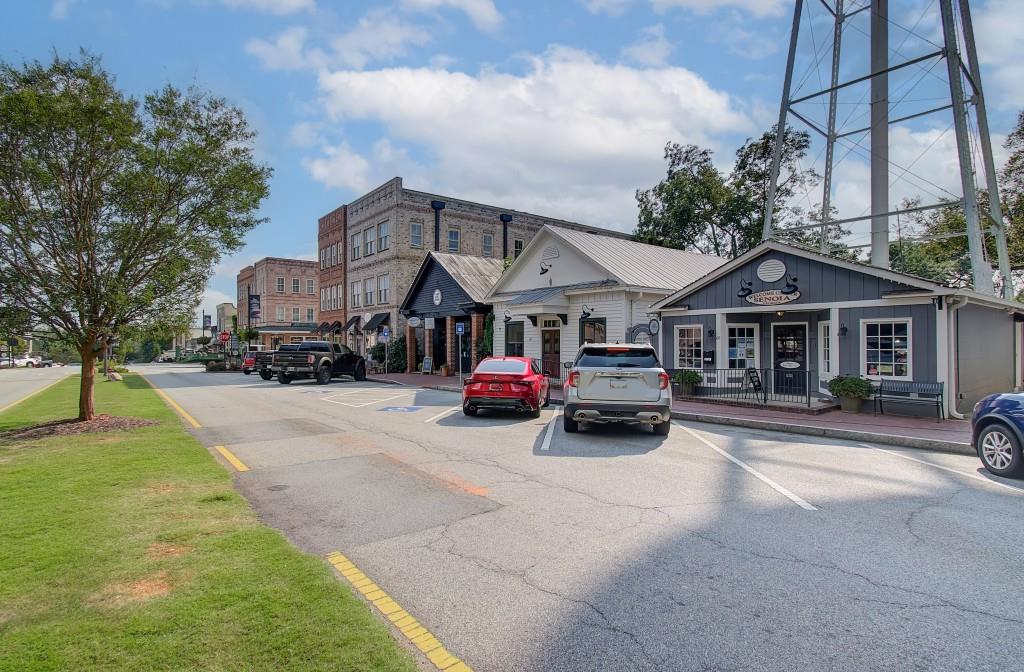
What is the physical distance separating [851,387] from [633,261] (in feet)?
36.0

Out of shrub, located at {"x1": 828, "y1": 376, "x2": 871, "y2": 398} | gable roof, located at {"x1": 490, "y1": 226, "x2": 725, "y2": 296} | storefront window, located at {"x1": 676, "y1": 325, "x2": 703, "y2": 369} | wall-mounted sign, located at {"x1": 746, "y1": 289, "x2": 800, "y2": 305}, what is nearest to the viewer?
shrub, located at {"x1": 828, "y1": 376, "x2": 871, "y2": 398}


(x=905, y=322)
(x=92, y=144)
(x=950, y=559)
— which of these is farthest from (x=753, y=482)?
(x=92, y=144)

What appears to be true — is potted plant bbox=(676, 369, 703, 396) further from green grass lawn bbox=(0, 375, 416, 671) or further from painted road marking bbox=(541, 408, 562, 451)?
green grass lawn bbox=(0, 375, 416, 671)

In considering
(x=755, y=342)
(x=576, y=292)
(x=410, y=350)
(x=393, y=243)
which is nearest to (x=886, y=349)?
(x=755, y=342)

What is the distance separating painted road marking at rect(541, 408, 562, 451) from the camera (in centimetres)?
998

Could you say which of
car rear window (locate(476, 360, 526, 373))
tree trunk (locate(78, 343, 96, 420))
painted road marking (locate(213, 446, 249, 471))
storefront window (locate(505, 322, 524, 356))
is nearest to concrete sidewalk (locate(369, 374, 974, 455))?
car rear window (locate(476, 360, 526, 373))

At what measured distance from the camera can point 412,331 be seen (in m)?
34.1

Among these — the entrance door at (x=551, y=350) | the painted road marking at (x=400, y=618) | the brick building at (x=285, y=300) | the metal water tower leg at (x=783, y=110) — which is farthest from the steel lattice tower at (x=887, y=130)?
the brick building at (x=285, y=300)

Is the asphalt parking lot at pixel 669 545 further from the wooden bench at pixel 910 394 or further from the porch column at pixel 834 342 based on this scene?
the porch column at pixel 834 342

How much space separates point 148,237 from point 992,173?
2319cm

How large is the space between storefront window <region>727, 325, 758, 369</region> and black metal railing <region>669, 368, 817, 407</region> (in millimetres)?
606

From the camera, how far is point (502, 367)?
46.4ft

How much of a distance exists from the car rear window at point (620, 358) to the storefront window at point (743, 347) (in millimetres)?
8354

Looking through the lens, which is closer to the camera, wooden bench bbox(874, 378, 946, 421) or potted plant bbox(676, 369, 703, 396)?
wooden bench bbox(874, 378, 946, 421)
